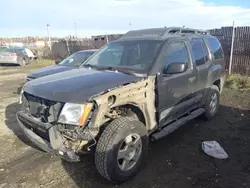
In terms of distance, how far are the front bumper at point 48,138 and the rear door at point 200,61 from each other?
9.39ft

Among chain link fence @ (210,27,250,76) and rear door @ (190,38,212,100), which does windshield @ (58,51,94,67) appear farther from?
chain link fence @ (210,27,250,76)

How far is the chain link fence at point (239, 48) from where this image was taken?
9.42 meters

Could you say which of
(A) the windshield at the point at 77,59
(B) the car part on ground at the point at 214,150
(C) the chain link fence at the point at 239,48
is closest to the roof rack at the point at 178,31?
(B) the car part on ground at the point at 214,150

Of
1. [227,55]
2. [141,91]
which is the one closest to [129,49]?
[141,91]

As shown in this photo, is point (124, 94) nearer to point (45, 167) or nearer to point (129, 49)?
point (129, 49)

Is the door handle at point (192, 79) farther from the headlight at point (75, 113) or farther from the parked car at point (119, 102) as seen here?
the headlight at point (75, 113)

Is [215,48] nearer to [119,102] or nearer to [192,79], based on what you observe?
[192,79]

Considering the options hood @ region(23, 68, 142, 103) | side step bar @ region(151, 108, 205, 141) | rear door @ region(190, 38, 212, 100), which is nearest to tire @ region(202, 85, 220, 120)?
side step bar @ region(151, 108, 205, 141)

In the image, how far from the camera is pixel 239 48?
380 inches

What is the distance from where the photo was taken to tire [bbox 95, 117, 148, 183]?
2.97m

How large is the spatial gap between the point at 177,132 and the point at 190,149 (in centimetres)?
75

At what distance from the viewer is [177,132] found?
4930 millimetres

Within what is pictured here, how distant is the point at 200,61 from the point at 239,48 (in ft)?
18.9

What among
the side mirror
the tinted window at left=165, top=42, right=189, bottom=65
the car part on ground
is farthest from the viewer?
the tinted window at left=165, top=42, right=189, bottom=65
